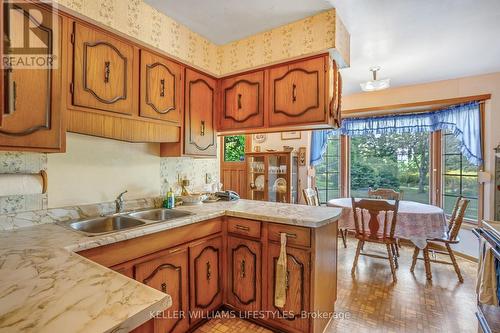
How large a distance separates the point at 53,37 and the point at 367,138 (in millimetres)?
4464

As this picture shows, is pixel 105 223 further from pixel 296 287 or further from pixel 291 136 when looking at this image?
pixel 291 136

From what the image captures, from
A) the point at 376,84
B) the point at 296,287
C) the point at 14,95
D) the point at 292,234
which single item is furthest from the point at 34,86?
the point at 376,84

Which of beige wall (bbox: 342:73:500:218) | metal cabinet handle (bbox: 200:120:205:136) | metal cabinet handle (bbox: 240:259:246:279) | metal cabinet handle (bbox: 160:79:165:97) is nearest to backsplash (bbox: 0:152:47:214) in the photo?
metal cabinet handle (bbox: 160:79:165:97)

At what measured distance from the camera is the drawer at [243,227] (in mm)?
1867

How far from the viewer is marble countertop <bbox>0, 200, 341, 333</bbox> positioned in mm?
595

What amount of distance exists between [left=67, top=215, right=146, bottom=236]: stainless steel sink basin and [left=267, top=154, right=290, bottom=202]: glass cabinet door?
2801mm

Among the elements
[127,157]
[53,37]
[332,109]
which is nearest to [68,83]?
[53,37]

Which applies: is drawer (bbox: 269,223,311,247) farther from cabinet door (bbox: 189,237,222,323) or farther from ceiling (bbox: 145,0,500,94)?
ceiling (bbox: 145,0,500,94)

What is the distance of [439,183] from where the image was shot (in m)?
3.86

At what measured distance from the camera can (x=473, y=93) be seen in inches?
131

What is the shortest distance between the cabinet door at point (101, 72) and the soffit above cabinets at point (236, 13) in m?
0.51

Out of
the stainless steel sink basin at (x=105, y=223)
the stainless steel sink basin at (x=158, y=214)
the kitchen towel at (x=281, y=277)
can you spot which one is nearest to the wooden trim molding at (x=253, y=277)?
the kitchen towel at (x=281, y=277)

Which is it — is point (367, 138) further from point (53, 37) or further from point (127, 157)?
point (53, 37)

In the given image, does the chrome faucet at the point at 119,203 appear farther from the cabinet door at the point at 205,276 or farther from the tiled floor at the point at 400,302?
the tiled floor at the point at 400,302
